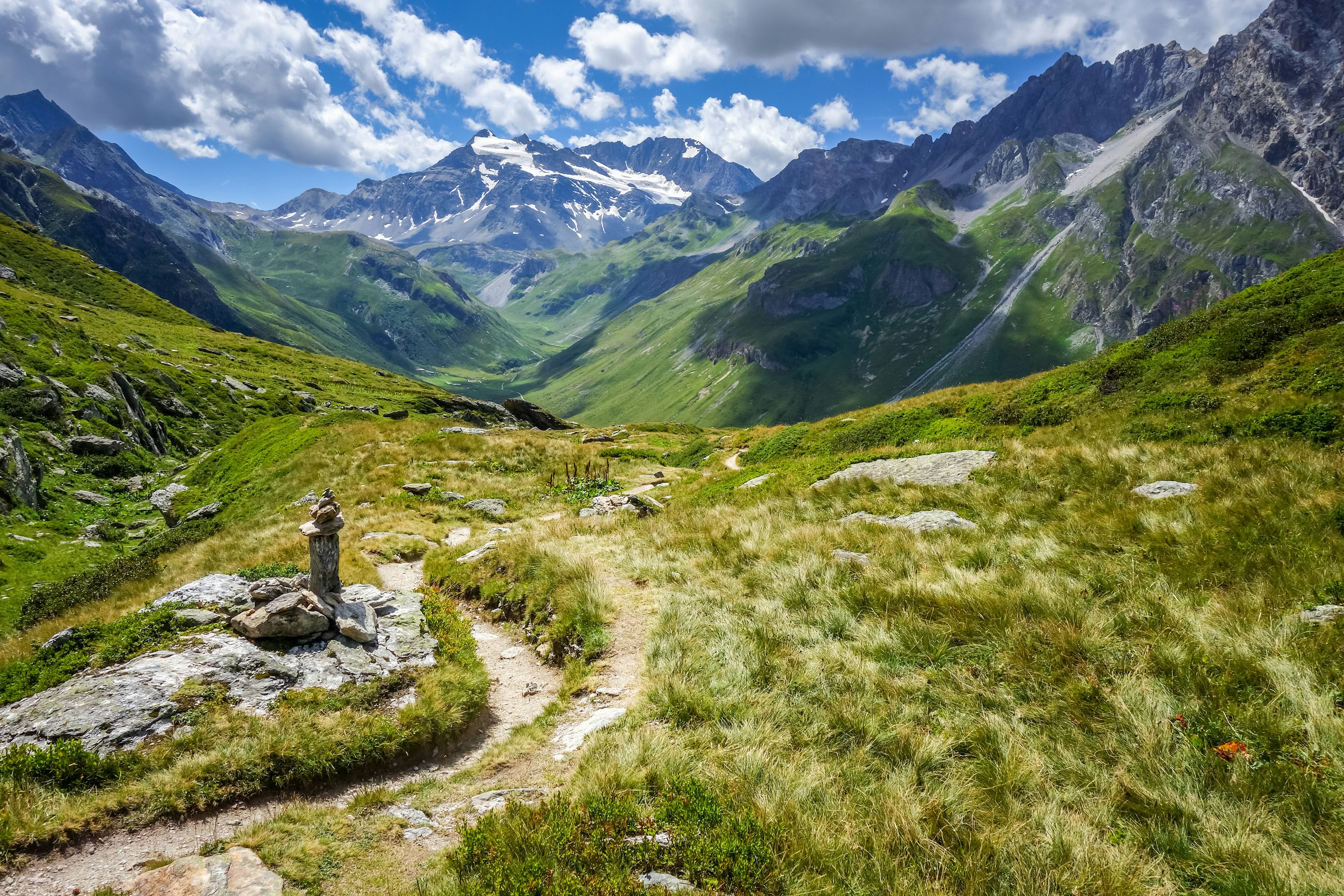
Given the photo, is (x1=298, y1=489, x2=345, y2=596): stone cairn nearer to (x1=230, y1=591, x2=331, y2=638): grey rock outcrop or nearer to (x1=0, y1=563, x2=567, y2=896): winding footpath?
(x1=230, y1=591, x2=331, y2=638): grey rock outcrop

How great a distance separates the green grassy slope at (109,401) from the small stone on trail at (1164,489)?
34001 mm

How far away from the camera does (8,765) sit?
6.88 m

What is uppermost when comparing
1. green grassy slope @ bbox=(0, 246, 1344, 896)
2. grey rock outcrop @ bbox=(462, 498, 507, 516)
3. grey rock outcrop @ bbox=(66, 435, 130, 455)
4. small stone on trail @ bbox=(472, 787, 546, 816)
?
grey rock outcrop @ bbox=(66, 435, 130, 455)

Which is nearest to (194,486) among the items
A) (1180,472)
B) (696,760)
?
(696,760)

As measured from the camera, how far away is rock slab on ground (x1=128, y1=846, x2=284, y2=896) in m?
5.43

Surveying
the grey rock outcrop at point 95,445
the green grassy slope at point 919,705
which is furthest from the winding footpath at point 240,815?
the grey rock outcrop at point 95,445

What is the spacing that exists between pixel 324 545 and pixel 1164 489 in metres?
17.5

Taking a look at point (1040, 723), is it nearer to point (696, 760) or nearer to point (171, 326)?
point (696, 760)

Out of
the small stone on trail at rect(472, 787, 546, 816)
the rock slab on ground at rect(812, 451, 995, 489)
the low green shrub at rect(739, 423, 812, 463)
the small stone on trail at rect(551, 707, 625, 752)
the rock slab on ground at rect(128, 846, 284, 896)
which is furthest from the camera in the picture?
the low green shrub at rect(739, 423, 812, 463)

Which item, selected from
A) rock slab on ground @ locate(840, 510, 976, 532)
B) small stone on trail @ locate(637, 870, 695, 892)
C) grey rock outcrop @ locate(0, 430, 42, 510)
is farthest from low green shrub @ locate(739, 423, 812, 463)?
grey rock outcrop @ locate(0, 430, 42, 510)

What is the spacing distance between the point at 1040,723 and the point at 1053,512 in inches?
285

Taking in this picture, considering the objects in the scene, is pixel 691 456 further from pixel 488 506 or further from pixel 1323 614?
pixel 1323 614

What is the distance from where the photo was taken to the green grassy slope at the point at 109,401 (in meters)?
27.1

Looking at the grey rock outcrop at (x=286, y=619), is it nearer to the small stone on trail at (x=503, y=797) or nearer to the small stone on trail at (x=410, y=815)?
the small stone on trail at (x=410, y=815)
